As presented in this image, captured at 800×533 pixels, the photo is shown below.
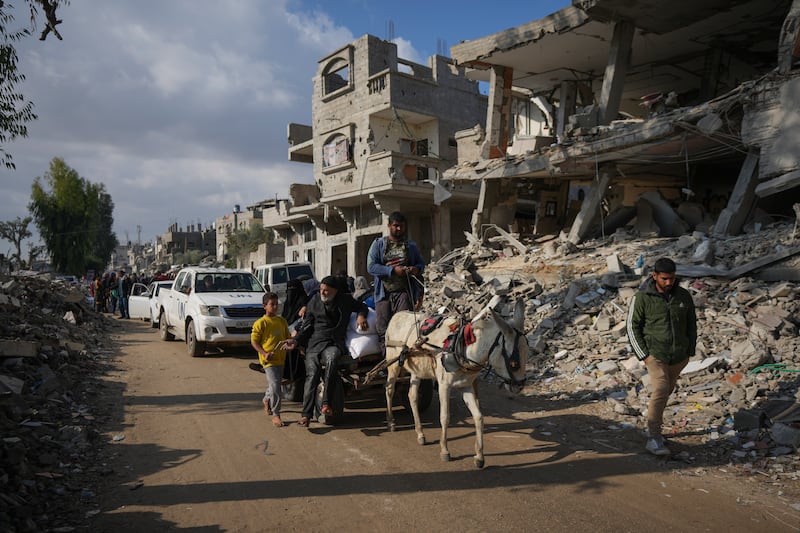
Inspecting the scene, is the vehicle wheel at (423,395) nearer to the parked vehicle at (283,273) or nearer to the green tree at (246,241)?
the parked vehicle at (283,273)

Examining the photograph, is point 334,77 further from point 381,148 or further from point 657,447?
point 657,447

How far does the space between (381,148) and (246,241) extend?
22809 mm

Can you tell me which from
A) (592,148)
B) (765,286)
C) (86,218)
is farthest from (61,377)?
(86,218)

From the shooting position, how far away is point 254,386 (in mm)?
8469

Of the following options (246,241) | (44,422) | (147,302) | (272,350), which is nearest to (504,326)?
(272,350)

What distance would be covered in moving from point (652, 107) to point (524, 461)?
11752mm

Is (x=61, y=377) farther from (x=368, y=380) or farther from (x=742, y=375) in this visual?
(x=742, y=375)

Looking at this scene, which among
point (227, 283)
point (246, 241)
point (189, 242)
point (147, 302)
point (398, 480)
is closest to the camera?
point (398, 480)

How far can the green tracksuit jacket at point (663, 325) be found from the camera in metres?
5.27

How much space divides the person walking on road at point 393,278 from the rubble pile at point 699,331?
0.97 metres

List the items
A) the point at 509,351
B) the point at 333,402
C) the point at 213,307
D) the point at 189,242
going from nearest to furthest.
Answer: the point at 509,351, the point at 333,402, the point at 213,307, the point at 189,242

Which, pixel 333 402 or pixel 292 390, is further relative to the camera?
pixel 292 390

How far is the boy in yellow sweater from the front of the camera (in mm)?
6491

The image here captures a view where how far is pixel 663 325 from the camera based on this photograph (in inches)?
209
